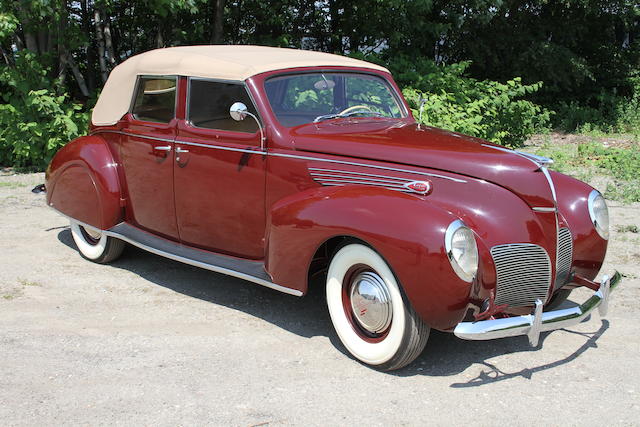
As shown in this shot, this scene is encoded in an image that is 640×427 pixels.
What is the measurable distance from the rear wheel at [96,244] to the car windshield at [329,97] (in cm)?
197

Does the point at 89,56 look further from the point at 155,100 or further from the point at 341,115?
the point at 341,115

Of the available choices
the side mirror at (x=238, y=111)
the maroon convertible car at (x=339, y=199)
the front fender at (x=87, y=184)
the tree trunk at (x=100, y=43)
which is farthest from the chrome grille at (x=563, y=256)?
the tree trunk at (x=100, y=43)

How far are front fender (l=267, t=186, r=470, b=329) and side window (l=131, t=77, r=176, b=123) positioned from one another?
1.43 metres

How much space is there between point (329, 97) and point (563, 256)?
185 centimetres

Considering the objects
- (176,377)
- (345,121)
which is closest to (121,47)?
(345,121)

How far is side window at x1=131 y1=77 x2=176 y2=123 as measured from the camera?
4.87 metres

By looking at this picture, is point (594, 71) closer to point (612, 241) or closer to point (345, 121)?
point (612, 241)

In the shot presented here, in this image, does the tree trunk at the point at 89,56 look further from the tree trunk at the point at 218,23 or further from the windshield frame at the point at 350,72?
the windshield frame at the point at 350,72

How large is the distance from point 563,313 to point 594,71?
42.8 feet

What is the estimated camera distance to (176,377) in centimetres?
357

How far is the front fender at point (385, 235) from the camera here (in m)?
3.28

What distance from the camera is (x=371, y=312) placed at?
A: 3670 millimetres

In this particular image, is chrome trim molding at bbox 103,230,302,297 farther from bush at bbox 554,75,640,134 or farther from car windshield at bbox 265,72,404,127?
bush at bbox 554,75,640,134

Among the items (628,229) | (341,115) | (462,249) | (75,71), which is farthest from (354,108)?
(75,71)
